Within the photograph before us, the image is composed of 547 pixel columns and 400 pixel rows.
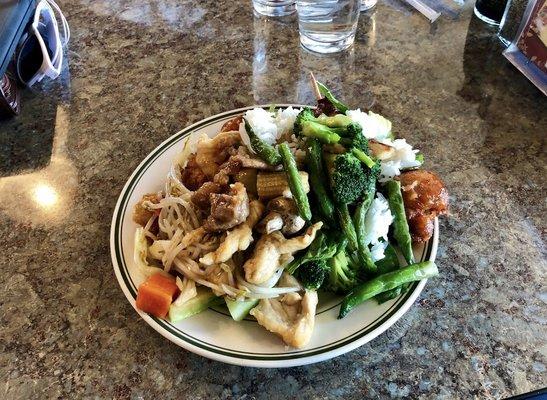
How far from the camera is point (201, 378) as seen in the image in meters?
1.11

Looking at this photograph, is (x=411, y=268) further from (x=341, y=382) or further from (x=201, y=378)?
(x=201, y=378)

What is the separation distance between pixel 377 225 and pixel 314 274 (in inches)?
7.0

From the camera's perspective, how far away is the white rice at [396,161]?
1220mm

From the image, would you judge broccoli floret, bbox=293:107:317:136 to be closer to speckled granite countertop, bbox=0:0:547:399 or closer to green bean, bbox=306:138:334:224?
green bean, bbox=306:138:334:224

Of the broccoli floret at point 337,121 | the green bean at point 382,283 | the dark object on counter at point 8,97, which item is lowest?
the dark object on counter at point 8,97

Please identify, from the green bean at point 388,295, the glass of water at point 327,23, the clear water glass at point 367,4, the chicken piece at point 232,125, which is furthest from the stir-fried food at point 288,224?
the clear water glass at point 367,4

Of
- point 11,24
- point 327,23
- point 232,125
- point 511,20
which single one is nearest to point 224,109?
point 232,125

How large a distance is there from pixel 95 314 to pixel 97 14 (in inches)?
56.7

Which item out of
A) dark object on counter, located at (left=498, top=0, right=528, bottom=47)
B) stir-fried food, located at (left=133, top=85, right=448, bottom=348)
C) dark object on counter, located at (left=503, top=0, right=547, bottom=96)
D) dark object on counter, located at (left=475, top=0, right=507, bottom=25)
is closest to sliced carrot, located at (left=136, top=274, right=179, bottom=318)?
stir-fried food, located at (left=133, top=85, right=448, bottom=348)

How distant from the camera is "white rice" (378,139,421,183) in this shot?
4.00 feet

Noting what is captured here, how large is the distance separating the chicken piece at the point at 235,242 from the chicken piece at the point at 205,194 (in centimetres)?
10

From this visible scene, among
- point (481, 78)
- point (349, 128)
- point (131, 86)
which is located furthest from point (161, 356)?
point (481, 78)

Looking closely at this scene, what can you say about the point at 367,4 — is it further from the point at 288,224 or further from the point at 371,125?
the point at 288,224

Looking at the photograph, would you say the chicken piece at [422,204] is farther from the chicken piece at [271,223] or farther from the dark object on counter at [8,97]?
the dark object on counter at [8,97]
